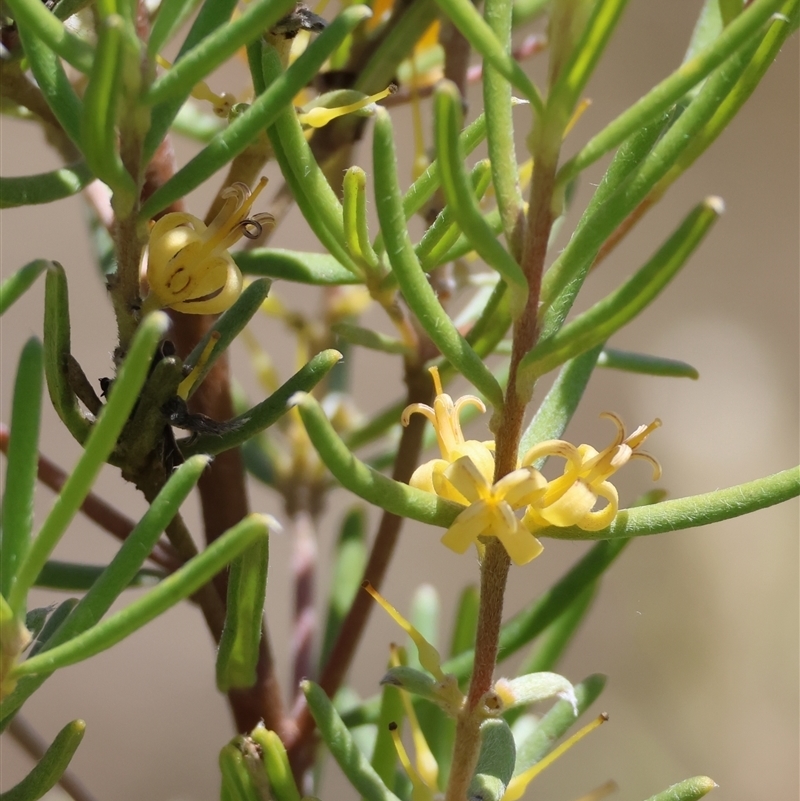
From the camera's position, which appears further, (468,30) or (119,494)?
(119,494)

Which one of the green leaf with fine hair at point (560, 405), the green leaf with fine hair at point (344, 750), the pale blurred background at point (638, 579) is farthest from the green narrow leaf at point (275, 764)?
the pale blurred background at point (638, 579)

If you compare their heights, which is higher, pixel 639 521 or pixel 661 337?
pixel 639 521

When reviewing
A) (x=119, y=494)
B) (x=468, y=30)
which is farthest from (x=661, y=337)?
(x=468, y=30)

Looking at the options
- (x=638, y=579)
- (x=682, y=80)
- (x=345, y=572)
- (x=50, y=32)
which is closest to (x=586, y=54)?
(x=682, y=80)

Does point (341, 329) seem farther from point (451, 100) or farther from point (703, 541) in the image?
point (703, 541)

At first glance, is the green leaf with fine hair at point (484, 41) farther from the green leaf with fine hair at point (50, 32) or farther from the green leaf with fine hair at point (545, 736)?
the green leaf with fine hair at point (545, 736)

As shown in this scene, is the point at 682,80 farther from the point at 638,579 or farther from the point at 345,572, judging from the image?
the point at 638,579
